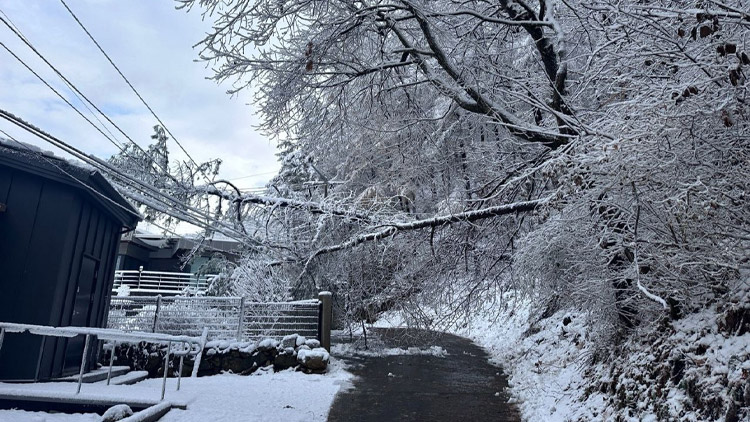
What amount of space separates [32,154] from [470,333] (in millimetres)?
17158

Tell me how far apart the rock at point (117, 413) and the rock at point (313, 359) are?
471 centimetres

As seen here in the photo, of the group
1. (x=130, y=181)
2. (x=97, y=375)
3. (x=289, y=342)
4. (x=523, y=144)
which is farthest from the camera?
(x=289, y=342)

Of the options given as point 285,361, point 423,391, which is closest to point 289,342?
point 285,361

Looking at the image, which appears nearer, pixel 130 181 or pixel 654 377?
pixel 654 377

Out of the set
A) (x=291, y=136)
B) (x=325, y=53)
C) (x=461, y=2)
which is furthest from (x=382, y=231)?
(x=461, y=2)

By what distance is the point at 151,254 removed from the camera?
26672 millimetres

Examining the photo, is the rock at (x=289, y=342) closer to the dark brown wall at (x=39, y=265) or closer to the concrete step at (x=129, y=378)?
the concrete step at (x=129, y=378)

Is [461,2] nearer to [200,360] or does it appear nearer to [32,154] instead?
[32,154]

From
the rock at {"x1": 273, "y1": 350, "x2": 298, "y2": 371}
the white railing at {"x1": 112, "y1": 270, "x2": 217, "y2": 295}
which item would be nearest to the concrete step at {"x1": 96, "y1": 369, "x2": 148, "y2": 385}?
the rock at {"x1": 273, "y1": 350, "x2": 298, "y2": 371}

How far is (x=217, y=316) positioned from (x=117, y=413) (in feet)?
20.1

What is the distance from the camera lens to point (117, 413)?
5.75 m

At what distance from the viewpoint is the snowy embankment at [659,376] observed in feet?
12.0

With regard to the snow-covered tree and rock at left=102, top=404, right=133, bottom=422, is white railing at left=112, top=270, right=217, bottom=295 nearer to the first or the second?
the snow-covered tree

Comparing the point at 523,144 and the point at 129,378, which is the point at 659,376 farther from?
the point at 129,378
